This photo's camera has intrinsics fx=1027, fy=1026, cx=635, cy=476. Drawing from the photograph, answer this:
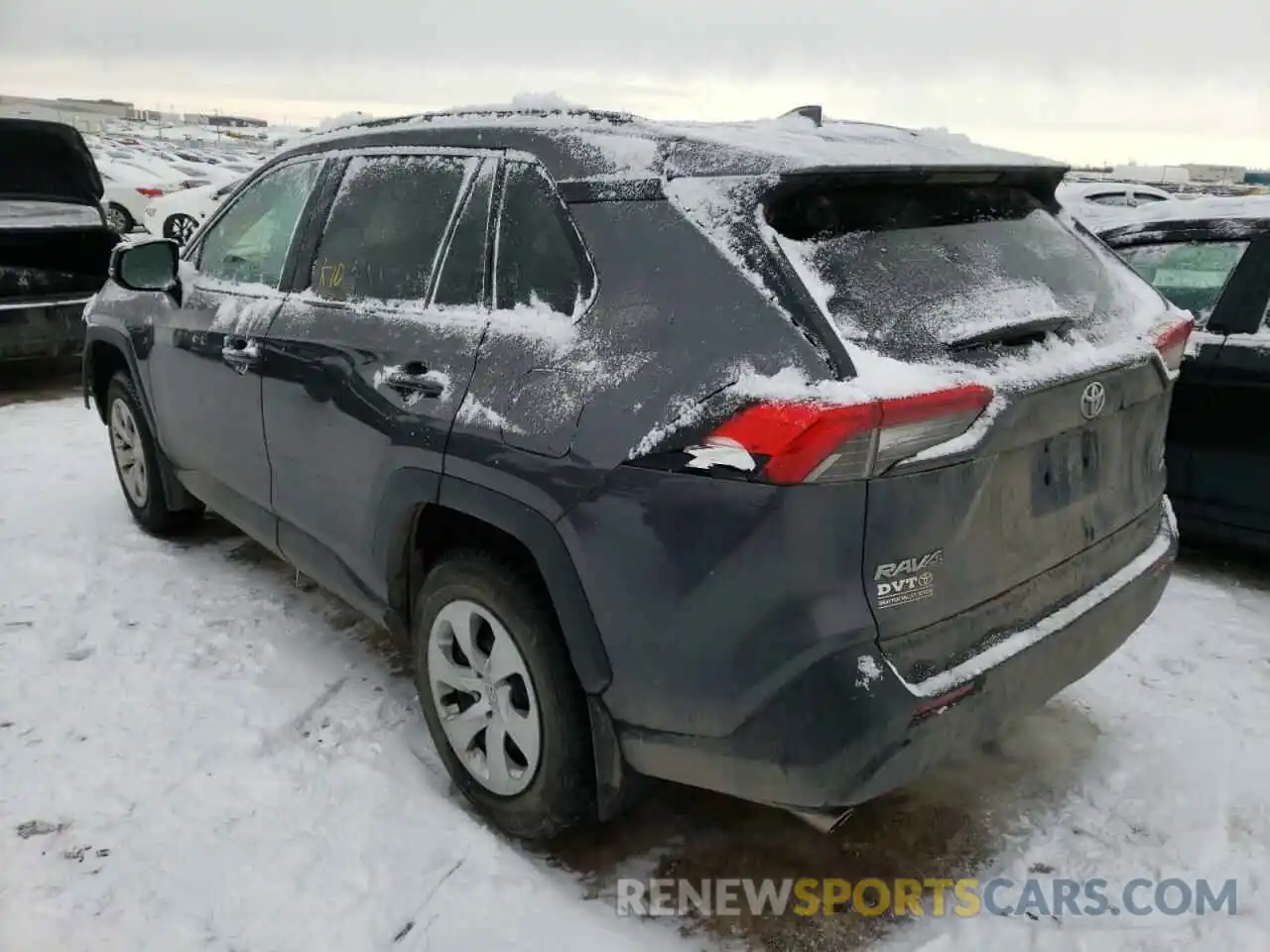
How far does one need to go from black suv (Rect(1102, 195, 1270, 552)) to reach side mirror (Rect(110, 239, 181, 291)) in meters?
4.11

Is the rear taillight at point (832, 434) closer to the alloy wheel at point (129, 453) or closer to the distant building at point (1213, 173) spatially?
the alloy wheel at point (129, 453)

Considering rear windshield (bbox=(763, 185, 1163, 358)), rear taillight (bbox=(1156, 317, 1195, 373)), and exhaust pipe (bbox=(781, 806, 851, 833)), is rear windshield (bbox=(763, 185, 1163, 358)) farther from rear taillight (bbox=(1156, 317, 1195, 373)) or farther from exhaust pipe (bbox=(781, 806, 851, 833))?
exhaust pipe (bbox=(781, 806, 851, 833))

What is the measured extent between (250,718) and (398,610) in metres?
0.69

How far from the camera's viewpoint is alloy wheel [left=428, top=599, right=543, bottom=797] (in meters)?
2.54

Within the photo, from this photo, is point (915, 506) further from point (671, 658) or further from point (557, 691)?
point (557, 691)

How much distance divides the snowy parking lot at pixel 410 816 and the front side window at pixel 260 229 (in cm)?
134

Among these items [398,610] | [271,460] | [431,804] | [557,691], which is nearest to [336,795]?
[431,804]

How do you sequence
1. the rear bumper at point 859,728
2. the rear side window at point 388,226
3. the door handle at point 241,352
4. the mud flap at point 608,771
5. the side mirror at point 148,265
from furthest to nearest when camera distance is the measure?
1. the side mirror at point 148,265
2. the door handle at point 241,352
3. the rear side window at point 388,226
4. the mud flap at point 608,771
5. the rear bumper at point 859,728

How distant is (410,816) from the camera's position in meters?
2.79

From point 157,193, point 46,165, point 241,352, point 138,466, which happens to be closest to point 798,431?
point 241,352

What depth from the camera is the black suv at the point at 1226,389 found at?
411cm

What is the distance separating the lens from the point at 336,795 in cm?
287

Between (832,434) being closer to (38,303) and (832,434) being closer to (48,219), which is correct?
(38,303)

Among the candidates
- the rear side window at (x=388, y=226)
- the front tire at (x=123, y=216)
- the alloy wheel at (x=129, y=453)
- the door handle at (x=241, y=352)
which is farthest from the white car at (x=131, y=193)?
the rear side window at (x=388, y=226)
